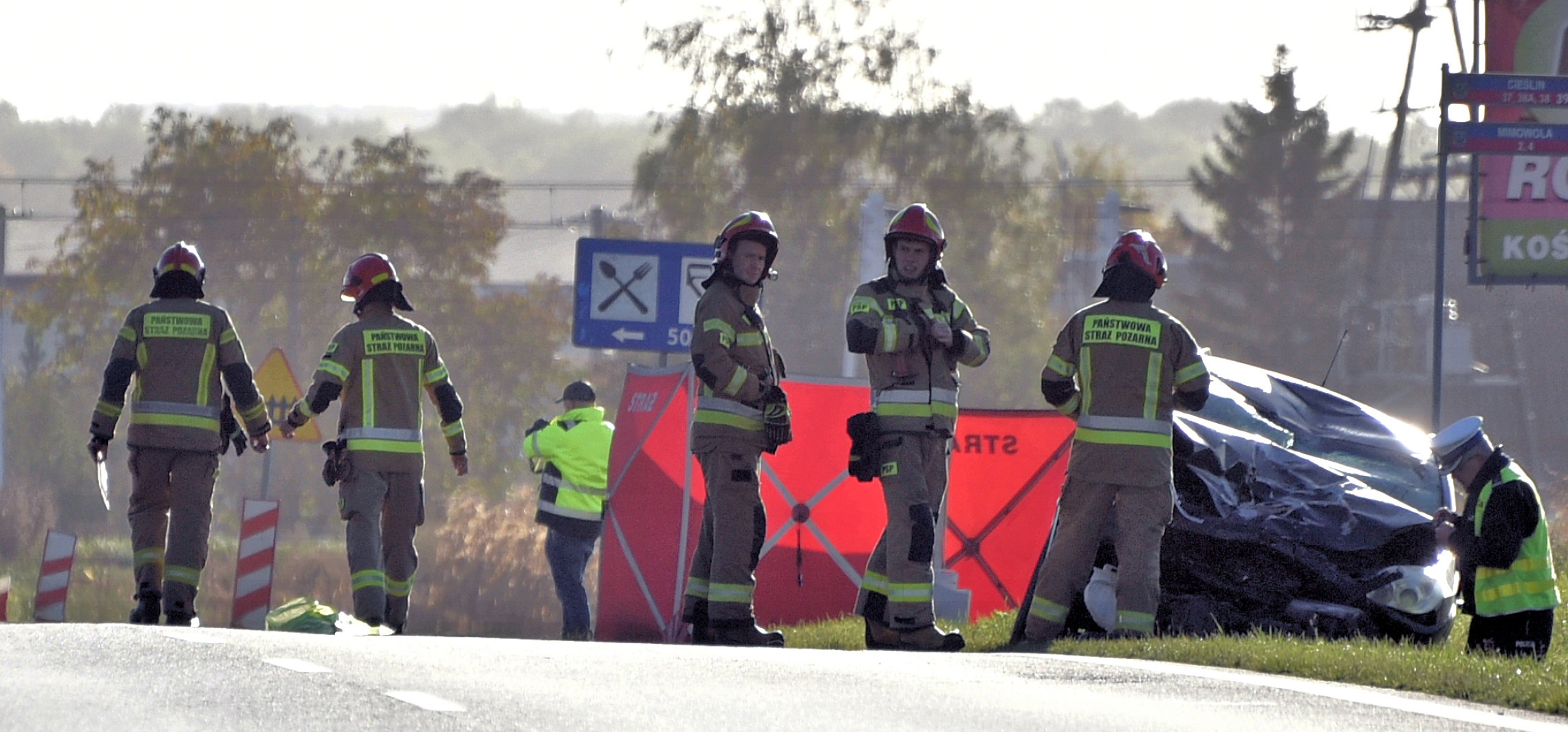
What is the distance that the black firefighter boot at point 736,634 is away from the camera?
31.5 feet

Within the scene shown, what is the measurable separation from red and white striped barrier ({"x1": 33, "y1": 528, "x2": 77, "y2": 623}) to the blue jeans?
3439 millimetres

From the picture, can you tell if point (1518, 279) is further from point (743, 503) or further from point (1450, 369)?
point (1450, 369)

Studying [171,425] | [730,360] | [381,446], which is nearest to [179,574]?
[171,425]

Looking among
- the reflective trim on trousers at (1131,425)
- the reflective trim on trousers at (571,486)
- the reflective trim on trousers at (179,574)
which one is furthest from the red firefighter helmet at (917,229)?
the reflective trim on trousers at (571,486)

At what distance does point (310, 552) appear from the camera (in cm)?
3572

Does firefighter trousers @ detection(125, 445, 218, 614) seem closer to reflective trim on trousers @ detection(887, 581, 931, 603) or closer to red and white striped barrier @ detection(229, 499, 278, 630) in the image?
red and white striped barrier @ detection(229, 499, 278, 630)

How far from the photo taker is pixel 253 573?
45.8ft

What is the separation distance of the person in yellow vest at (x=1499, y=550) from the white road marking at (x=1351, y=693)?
1.72 m

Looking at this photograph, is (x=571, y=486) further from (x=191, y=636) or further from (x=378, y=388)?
(x=191, y=636)

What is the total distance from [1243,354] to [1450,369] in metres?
6.27

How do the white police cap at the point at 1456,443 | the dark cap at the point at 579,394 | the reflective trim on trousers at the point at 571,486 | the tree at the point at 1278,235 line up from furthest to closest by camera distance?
1. the tree at the point at 1278,235
2. the dark cap at the point at 579,394
3. the reflective trim on trousers at the point at 571,486
4. the white police cap at the point at 1456,443

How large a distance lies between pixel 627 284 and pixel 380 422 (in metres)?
4.47

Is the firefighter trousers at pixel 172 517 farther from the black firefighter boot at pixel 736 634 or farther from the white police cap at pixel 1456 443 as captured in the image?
the white police cap at pixel 1456 443

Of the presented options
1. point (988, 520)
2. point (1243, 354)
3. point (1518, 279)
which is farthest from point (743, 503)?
point (1243, 354)
